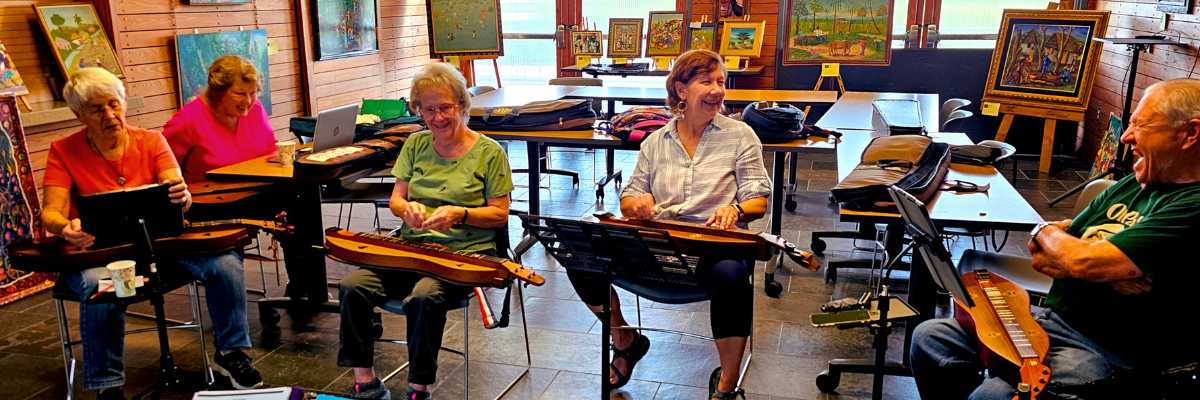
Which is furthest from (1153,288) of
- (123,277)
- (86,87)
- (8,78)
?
(8,78)

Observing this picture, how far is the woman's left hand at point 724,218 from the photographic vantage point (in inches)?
111

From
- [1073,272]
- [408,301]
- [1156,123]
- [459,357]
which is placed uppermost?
[1156,123]

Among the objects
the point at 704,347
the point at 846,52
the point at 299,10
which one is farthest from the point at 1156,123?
the point at 299,10

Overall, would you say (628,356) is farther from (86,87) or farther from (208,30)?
(208,30)

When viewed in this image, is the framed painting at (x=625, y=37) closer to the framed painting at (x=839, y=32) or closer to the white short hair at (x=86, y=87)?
the framed painting at (x=839, y=32)

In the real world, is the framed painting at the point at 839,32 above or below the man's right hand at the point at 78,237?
above

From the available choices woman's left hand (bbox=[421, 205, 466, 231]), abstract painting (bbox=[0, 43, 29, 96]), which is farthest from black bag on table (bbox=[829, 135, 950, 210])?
abstract painting (bbox=[0, 43, 29, 96])

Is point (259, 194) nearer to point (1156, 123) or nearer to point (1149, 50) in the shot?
point (1156, 123)

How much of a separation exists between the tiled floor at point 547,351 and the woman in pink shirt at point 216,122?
0.70 metres

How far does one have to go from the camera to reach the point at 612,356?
328 cm

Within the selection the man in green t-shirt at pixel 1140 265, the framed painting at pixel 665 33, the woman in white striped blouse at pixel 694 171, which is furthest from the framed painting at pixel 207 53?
the man in green t-shirt at pixel 1140 265

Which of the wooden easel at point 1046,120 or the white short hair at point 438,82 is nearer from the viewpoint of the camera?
the white short hair at point 438,82

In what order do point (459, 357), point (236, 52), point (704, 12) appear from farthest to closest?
point (704, 12), point (236, 52), point (459, 357)

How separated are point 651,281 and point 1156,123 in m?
1.41
